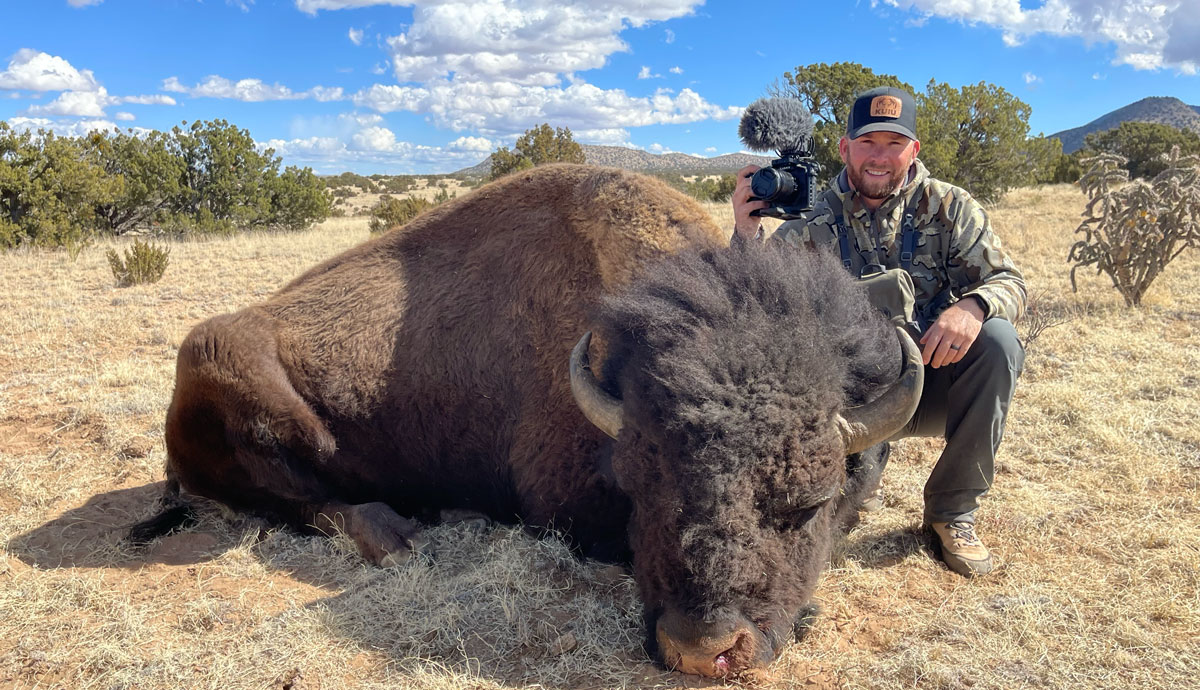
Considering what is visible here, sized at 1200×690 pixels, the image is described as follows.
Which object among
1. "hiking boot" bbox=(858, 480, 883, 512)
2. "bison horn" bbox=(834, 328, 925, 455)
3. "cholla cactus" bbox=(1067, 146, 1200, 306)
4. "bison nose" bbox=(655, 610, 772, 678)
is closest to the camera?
"bison nose" bbox=(655, 610, 772, 678)

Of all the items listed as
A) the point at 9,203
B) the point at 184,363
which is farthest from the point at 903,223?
the point at 9,203

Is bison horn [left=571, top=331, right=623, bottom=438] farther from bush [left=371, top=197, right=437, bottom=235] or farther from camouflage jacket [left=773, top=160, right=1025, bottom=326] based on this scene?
bush [left=371, top=197, right=437, bottom=235]

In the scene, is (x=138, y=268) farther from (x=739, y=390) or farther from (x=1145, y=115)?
(x=1145, y=115)

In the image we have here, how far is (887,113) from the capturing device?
416cm

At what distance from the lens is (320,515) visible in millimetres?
4465

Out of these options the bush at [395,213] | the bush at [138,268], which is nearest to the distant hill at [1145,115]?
the bush at [395,213]

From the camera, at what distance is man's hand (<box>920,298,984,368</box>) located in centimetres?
348

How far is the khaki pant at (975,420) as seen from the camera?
3.78 metres

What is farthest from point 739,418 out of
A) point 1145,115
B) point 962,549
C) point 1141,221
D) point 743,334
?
point 1145,115

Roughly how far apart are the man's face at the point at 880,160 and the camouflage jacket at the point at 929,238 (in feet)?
0.30

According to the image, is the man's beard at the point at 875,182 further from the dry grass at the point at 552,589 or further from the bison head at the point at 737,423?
the dry grass at the point at 552,589

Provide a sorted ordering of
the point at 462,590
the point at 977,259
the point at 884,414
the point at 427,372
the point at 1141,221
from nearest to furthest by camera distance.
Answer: the point at 884,414 < the point at 462,590 < the point at 977,259 < the point at 427,372 < the point at 1141,221

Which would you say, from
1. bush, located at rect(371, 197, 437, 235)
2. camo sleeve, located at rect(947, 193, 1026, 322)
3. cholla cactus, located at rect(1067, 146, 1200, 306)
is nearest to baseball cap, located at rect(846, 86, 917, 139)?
camo sleeve, located at rect(947, 193, 1026, 322)

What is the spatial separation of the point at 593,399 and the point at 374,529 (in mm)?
1890
